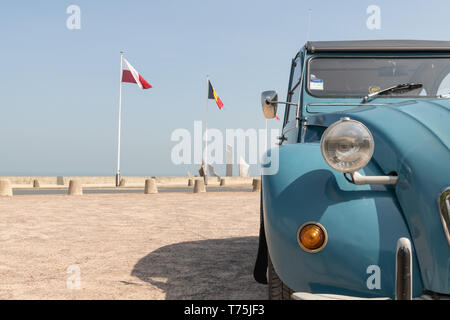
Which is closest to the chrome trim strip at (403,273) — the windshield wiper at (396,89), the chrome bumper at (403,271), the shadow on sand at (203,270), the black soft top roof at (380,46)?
the chrome bumper at (403,271)

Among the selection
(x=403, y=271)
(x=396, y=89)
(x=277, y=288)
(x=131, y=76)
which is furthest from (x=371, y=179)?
(x=131, y=76)

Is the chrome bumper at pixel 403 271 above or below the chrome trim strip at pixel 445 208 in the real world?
below

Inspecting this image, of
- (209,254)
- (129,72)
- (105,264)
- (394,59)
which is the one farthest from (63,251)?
(129,72)

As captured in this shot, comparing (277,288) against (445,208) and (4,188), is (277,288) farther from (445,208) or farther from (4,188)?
(4,188)

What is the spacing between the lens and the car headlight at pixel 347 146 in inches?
73.4

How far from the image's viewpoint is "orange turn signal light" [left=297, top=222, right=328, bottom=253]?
1.86 metres

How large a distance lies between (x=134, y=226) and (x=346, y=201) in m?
5.61

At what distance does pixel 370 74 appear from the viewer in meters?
3.67

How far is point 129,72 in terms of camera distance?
64.3ft

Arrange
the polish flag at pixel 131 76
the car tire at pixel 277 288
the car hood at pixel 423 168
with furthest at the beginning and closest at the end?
the polish flag at pixel 131 76 < the car tire at pixel 277 288 < the car hood at pixel 423 168

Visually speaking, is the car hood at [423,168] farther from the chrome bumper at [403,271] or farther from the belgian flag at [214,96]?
the belgian flag at [214,96]

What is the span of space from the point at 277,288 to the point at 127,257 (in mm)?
2715

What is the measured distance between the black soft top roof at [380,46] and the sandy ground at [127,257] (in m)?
2.19
